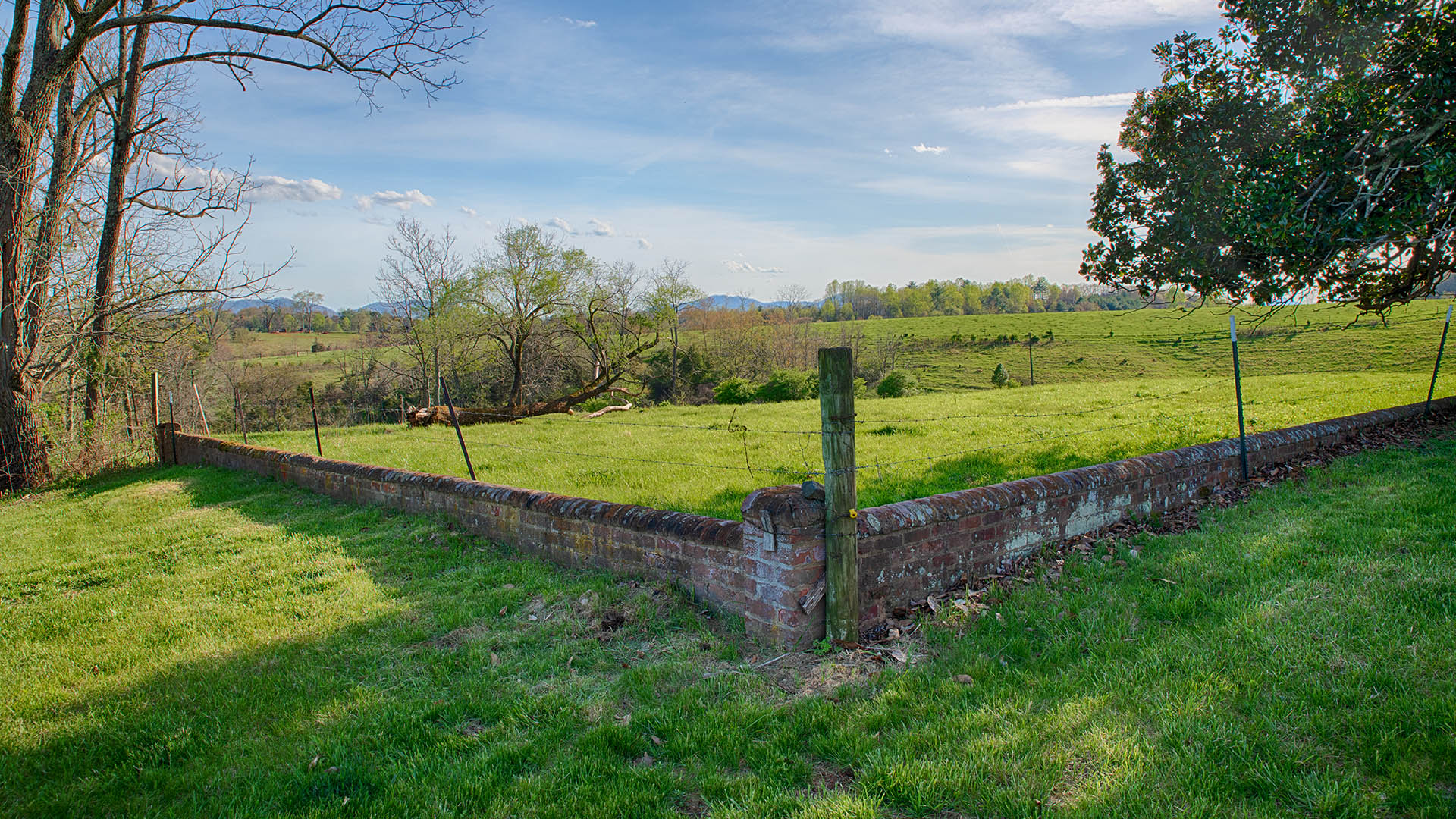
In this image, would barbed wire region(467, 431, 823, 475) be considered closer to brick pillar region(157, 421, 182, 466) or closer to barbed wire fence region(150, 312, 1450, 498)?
Answer: barbed wire fence region(150, 312, 1450, 498)

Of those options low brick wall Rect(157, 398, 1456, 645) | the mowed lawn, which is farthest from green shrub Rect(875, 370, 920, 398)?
the mowed lawn

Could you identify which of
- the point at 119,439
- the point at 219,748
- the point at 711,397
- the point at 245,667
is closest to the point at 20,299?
the point at 119,439

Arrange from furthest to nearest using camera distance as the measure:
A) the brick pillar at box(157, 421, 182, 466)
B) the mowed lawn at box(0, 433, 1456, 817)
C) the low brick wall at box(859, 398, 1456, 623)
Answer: the brick pillar at box(157, 421, 182, 466), the low brick wall at box(859, 398, 1456, 623), the mowed lawn at box(0, 433, 1456, 817)

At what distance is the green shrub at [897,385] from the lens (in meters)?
27.8

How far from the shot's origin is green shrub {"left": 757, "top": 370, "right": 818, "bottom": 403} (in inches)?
1096

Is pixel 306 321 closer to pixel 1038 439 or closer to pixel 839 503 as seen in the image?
pixel 1038 439

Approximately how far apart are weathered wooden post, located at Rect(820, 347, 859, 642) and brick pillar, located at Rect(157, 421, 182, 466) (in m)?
16.4

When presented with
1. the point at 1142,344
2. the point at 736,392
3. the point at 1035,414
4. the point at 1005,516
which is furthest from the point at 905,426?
the point at 1142,344

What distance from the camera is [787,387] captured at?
2812cm

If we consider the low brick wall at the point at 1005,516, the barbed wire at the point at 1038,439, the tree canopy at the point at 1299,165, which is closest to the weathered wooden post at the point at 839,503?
the low brick wall at the point at 1005,516

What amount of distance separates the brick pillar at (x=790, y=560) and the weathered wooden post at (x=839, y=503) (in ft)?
0.23

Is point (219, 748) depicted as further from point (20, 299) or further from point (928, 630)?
point (20, 299)

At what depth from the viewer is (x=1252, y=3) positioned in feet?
30.6

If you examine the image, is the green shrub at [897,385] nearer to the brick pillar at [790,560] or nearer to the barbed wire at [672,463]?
the barbed wire at [672,463]
